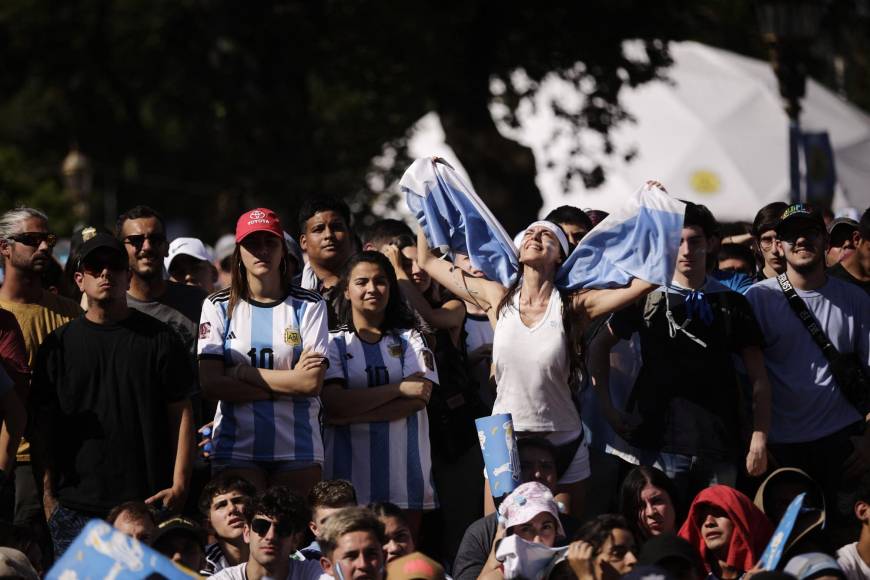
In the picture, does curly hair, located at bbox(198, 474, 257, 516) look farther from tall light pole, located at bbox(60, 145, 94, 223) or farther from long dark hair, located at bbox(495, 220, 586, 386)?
tall light pole, located at bbox(60, 145, 94, 223)

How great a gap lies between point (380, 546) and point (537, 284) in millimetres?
1800

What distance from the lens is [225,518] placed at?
26.1 feet

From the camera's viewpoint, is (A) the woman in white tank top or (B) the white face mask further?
(A) the woman in white tank top

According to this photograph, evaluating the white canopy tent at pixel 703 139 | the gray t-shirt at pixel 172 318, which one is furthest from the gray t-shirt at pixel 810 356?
the white canopy tent at pixel 703 139

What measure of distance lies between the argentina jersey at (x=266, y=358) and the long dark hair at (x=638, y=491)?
1528 mm

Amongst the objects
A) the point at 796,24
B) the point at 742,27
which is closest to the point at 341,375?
the point at 796,24

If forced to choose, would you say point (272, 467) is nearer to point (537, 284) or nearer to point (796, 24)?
point (537, 284)

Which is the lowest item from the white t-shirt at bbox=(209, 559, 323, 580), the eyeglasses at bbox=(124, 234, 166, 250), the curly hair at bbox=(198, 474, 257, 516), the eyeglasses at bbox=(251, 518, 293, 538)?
the white t-shirt at bbox=(209, 559, 323, 580)

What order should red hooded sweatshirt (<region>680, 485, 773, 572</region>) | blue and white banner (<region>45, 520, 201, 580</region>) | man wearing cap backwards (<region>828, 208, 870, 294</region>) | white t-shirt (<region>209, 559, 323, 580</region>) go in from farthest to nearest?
man wearing cap backwards (<region>828, 208, 870, 294</region>) → red hooded sweatshirt (<region>680, 485, 773, 572</region>) → white t-shirt (<region>209, 559, 323, 580</region>) → blue and white banner (<region>45, 520, 201, 580</region>)

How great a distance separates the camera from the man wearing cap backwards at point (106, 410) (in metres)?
8.06

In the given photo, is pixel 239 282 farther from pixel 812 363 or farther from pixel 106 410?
pixel 812 363

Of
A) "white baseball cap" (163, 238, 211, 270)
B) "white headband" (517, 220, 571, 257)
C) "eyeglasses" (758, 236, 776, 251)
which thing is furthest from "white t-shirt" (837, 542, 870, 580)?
"white baseball cap" (163, 238, 211, 270)

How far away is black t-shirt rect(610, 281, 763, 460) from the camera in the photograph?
8.46 m

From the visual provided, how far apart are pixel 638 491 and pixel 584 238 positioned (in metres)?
1.30
